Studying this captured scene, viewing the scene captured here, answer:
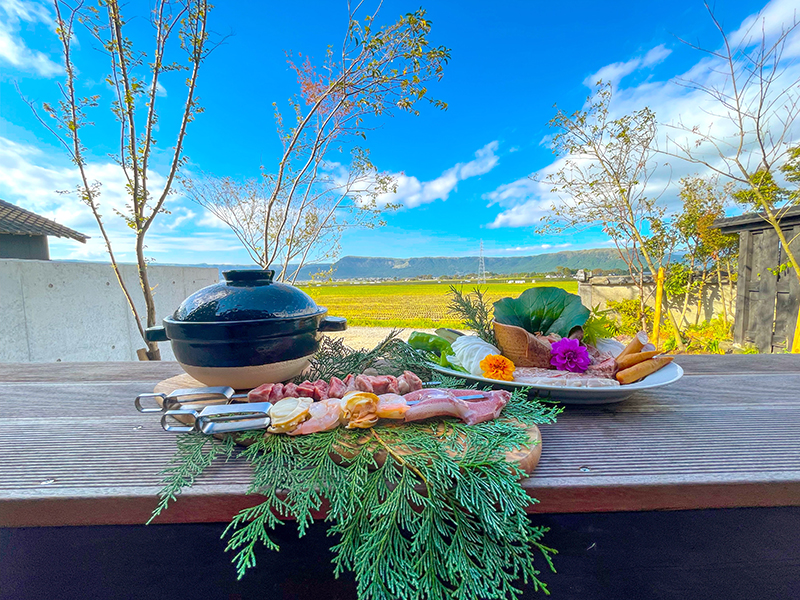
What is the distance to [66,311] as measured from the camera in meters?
3.69

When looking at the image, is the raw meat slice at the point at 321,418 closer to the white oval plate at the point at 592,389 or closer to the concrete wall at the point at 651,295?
the white oval plate at the point at 592,389

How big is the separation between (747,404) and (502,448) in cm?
72

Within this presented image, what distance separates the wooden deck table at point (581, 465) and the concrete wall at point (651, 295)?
173 inches

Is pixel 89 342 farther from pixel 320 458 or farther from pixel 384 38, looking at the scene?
pixel 320 458

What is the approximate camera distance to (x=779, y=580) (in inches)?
24.2

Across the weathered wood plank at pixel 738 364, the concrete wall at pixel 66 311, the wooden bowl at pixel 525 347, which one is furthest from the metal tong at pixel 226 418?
the concrete wall at pixel 66 311

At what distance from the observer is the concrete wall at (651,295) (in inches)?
219

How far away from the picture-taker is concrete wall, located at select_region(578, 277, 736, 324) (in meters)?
5.55

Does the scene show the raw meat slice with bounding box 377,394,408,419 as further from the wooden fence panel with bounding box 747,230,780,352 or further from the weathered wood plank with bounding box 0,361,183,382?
the wooden fence panel with bounding box 747,230,780,352

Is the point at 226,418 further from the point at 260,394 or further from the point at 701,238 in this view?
the point at 701,238

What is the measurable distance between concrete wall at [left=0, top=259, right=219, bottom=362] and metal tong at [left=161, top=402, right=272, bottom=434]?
4.24 meters

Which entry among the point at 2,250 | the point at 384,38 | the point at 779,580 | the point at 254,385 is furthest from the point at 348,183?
the point at 2,250

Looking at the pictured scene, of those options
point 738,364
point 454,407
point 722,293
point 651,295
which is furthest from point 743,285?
point 454,407

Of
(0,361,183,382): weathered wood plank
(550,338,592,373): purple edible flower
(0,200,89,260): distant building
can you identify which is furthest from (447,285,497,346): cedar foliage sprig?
(0,200,89,260): distant building
